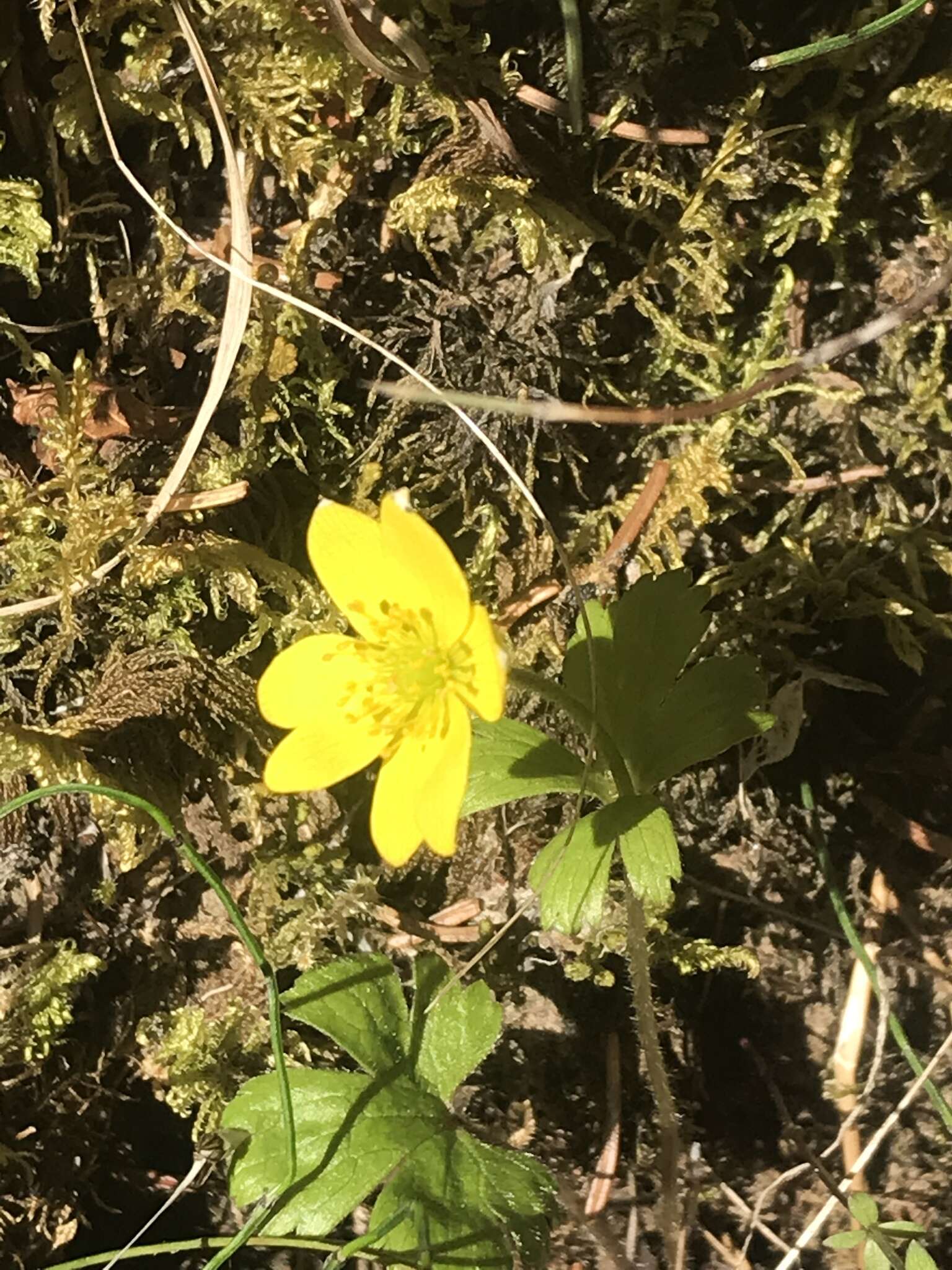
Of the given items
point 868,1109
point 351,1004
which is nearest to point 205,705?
point 351,1004

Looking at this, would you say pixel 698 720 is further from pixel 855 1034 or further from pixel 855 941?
pixel 855 1034

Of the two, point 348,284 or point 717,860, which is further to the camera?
point 717,860

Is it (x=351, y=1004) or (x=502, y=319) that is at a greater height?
(x=502, y=319)

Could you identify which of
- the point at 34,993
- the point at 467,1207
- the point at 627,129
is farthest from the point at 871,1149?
the point at 627,129

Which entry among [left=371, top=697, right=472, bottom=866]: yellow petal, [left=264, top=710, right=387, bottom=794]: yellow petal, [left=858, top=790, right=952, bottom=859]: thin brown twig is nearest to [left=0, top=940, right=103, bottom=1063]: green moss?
[left=264, top=710, right=387, bottom=794]: yellow petal

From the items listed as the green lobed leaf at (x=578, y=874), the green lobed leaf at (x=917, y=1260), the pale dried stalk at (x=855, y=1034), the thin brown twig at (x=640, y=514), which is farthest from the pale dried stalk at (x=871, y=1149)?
the thin brown twig at (x=640, y=514)

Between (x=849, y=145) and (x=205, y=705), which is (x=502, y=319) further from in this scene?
(x=205, y=705)

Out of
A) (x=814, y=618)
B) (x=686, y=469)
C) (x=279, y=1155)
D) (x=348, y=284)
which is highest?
(x=348, y=284)
